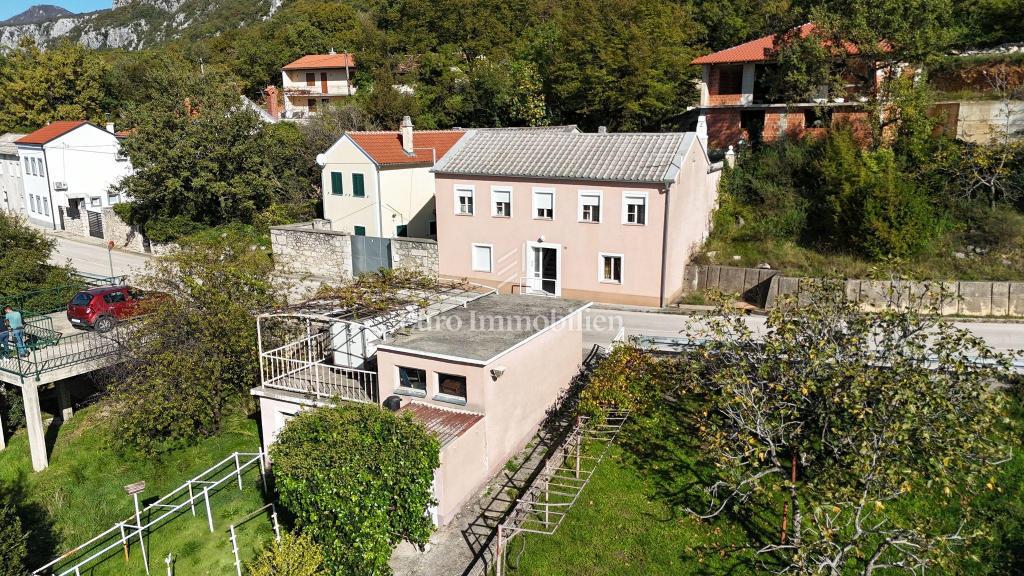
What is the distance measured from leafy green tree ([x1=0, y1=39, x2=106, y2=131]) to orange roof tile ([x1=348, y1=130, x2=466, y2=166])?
32.7m

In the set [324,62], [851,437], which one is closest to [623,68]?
[851,437]

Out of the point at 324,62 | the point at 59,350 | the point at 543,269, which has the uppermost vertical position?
the point at 324,62

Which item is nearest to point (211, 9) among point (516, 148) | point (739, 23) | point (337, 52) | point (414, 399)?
point (337, 52)

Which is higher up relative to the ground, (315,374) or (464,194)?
(464,194)

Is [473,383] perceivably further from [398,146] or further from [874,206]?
[398,146]

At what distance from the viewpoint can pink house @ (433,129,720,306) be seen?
83.4ft

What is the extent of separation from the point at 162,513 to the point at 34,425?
5.21 m

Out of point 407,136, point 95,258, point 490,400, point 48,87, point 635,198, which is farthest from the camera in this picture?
point 48,87

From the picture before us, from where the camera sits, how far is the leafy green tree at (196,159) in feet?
114

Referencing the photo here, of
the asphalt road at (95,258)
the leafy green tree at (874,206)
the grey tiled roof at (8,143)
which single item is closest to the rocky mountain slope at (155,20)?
the grey tiled roof at (8,143)

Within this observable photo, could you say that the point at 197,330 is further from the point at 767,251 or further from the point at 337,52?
the point at 337,52

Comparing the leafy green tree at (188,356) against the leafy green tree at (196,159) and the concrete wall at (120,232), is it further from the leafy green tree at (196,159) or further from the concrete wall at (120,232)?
the concrete wall at (120,232)

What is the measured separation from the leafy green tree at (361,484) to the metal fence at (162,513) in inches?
162

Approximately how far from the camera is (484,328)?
16703 millimetres
